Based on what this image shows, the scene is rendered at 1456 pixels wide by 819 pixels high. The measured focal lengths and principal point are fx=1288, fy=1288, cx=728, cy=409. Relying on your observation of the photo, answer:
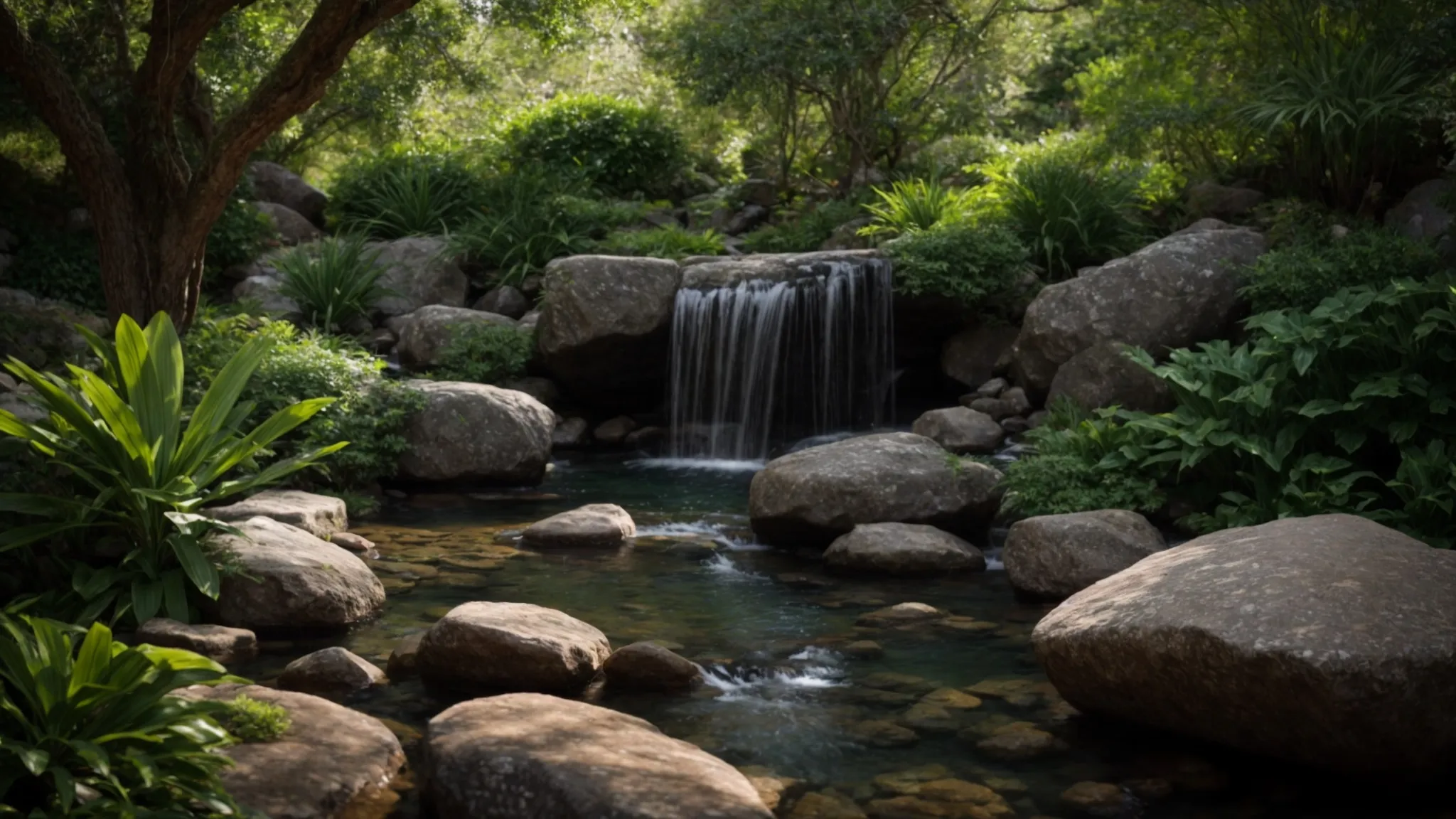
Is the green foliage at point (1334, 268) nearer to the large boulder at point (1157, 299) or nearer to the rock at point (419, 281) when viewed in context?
the large boulder at point (1157, 299)

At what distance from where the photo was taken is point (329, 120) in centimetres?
1814

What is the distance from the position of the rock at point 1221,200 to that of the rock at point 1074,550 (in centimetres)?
565

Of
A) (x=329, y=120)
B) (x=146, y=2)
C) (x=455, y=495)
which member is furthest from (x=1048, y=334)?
(x=329, y=120)

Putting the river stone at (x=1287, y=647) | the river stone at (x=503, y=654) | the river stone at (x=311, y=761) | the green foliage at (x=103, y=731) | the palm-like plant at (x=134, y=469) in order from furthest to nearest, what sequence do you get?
the palm-like plant at (x=134, y=469) → the river stone at (x=503, y=654) → the river stone at (x=1287, y=647) → the river stone at (x=311, y=761) → the green foliage at (x=103, y=731)

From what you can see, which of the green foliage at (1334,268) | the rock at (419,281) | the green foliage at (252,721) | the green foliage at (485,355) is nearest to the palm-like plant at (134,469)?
the green foliage at (252,721)

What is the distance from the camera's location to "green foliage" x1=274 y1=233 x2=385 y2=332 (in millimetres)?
13484

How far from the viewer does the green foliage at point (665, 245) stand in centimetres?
1426

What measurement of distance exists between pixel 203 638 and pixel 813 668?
2.78 m

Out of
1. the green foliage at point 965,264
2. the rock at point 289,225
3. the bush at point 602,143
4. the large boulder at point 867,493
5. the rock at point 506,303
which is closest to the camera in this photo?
the large boulder at point 867,493

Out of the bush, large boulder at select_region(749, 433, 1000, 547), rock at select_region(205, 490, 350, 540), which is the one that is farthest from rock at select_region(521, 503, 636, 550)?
the bush

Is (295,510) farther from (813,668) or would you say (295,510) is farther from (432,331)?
(432,331)

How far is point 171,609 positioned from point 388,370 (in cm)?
687

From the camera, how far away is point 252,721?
443cm

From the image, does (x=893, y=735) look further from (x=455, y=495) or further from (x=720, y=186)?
(x=720, y=186)
